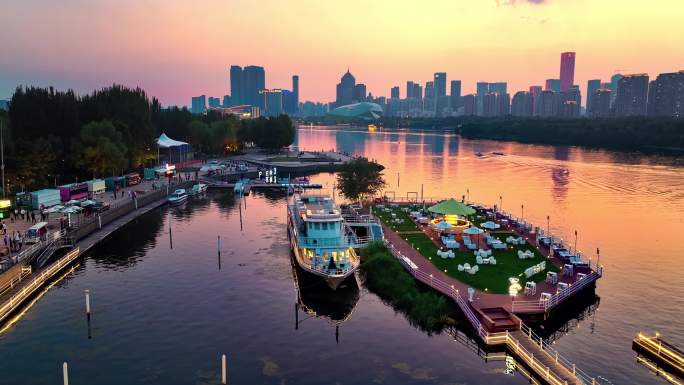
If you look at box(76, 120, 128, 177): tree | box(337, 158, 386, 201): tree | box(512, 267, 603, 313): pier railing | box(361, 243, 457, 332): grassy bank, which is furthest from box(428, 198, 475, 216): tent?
box(76, 120, 128, 177): tree

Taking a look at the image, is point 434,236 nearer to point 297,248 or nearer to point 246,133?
point 297,248

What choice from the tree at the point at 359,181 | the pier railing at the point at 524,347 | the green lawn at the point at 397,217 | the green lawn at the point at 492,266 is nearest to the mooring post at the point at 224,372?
the pier railing at the point at 524,347

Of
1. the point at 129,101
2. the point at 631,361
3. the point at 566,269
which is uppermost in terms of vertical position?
the point at 129,101

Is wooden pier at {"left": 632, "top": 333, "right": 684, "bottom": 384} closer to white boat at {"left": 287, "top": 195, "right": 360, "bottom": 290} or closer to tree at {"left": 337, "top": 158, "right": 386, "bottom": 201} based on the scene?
white boat at {"left": 287, "top": 195, "right": 360, "bottom": 290}

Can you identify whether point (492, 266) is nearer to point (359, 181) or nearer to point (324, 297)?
point (324, 297)

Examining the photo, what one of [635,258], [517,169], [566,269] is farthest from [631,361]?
[517,169]

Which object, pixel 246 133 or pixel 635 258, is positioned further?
pixel 246 133

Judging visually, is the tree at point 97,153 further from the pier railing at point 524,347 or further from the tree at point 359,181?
the pier railing at point 524,347
